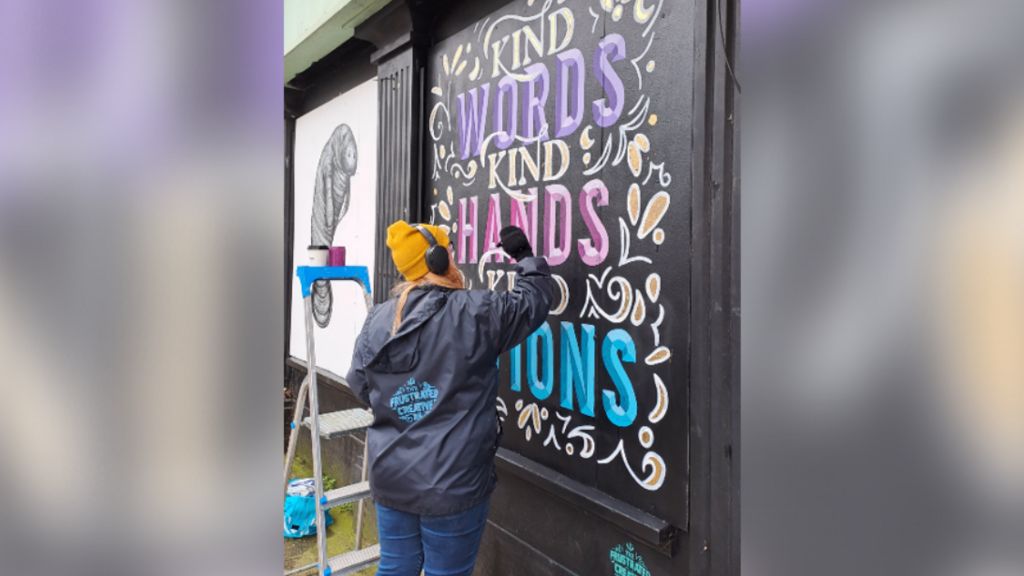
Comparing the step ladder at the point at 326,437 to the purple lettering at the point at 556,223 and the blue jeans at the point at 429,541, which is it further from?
the purple lettering at the point at 556,223

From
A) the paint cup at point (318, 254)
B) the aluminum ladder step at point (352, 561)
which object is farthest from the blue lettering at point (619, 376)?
the paint cup at point (318, 254)

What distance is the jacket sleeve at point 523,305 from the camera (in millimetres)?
2182

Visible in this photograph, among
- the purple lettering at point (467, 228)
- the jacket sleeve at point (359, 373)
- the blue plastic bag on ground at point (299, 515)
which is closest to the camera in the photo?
the jacket sleeve at point (359, 373)

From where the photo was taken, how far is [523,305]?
2.22 meters

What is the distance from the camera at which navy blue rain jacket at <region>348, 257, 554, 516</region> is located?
2107 mm

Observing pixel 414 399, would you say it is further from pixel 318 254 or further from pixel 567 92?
pixel 318 254

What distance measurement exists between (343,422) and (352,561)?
0.71 metres

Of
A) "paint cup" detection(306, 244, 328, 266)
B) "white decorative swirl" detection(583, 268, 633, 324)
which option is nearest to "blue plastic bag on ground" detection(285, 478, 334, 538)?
"paint cup" detection(306, 244, 328, 266)

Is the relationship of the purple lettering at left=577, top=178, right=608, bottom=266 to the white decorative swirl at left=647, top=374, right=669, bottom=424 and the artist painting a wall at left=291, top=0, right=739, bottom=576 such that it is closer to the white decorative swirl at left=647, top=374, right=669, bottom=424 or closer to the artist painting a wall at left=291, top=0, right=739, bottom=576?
the artist painting a wall at left=291, top=0, right=739, bottom=576

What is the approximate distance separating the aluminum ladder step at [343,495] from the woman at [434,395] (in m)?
0.56

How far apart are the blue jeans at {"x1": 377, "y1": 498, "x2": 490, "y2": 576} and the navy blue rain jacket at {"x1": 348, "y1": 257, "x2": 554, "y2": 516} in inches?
3.1
